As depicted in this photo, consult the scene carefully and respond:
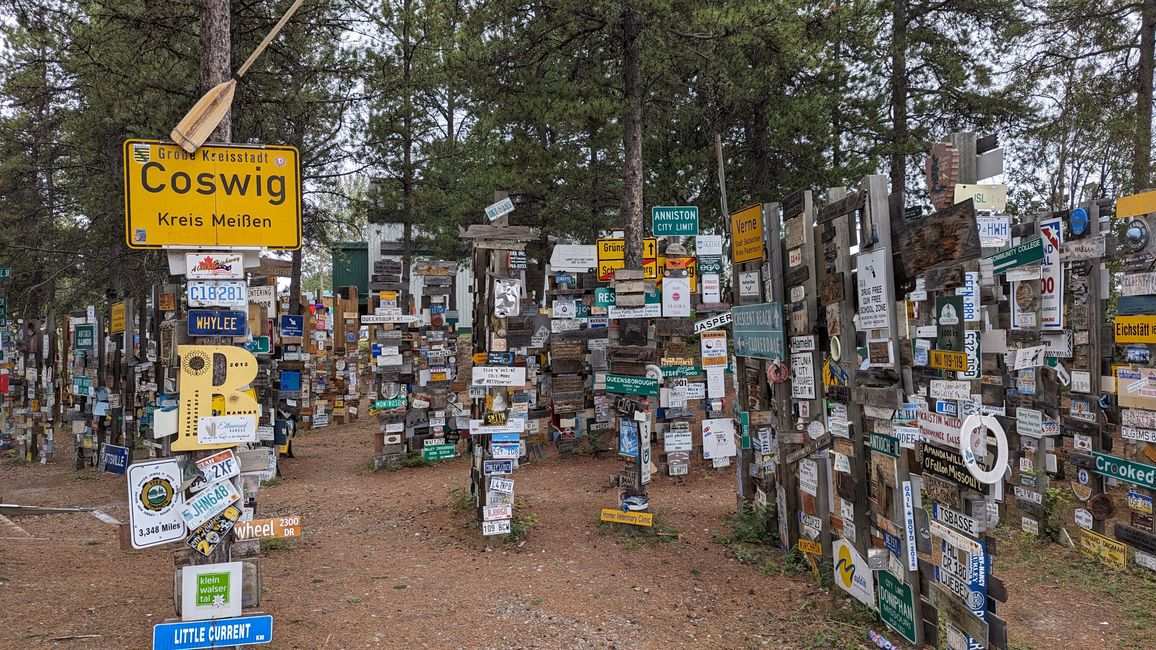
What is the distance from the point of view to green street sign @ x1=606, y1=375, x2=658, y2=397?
7367mm

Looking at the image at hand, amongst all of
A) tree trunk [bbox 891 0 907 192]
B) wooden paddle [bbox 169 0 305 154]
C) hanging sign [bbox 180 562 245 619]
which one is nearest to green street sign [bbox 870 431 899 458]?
hanging sign [bbox 180 562 245 619]

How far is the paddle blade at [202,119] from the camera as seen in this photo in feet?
14.9

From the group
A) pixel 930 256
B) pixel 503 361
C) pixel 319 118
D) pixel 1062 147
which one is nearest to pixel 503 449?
pixel 503 361

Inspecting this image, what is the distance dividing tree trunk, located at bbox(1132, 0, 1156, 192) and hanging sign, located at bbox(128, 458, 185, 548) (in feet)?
44.2

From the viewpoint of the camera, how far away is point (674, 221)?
30.1 ft

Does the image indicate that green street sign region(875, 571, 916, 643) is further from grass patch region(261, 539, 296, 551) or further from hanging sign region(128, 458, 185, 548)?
grass patch region(261, 539, 296, 551)

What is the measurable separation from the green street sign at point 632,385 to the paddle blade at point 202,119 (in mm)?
4473

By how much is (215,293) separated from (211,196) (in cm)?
64

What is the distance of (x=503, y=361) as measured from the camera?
7363 millimetres

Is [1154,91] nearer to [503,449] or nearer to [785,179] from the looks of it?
[785,179]

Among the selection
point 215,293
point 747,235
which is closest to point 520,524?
point 747,235

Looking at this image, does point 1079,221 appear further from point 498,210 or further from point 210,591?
point 210,591

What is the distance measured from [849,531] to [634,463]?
2.55 metres

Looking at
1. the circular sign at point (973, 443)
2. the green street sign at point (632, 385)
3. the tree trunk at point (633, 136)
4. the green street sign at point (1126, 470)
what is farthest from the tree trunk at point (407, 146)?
the circular sign at point (973, 443)
